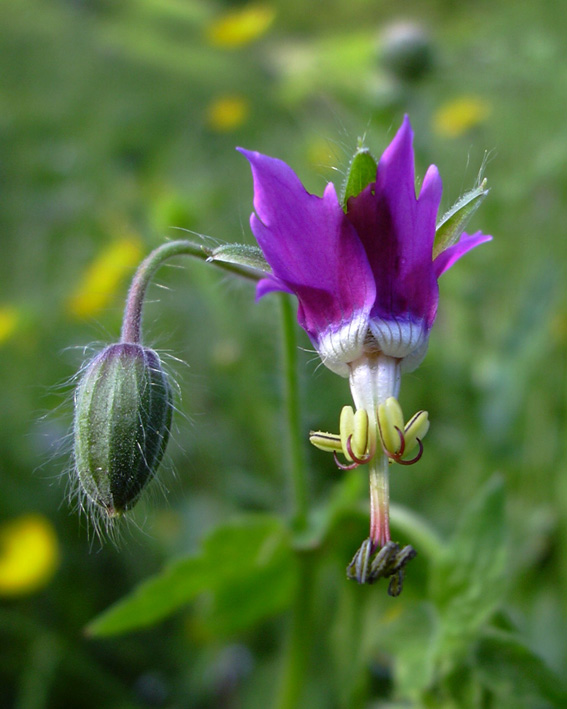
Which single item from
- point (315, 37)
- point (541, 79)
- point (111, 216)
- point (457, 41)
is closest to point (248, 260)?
point (541, 79)

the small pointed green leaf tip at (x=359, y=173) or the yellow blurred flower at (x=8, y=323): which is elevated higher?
the small pointed green leaf tip at (x=359, y=173)

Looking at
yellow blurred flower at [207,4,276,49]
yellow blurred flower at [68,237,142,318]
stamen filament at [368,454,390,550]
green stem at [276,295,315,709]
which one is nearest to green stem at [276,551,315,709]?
green stem at [276,295,315,709]

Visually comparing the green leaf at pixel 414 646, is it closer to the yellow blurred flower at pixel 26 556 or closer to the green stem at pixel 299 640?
the green stem at pixel 299 640

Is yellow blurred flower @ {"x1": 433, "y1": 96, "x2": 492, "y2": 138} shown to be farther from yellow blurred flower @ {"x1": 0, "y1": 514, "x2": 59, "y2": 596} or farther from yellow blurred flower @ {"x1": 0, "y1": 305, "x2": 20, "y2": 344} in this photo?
yellow blurred flower @ {"x1": 0, "y1": 514, "x2": 59, "y2": 596}

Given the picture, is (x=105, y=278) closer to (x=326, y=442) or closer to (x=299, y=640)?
(x=299, y=640)

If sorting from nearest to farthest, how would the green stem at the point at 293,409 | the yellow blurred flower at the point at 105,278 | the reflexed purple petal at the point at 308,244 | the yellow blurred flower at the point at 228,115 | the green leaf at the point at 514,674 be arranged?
the reflexed purple petal at the point at 308,244 → the green leaf at the point at 514,674 → the green stem at the point at 293,409 → the yellow blurred flower at the point at 105,278 → the yellow blurred flower at the point at 228,115

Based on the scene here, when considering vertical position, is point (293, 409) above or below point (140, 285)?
below

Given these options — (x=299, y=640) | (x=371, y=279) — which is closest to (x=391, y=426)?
(x=371, y=279)

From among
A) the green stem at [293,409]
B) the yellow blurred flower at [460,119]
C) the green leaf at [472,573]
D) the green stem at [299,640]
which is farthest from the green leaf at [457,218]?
the yellow blurred flower at [460,119]
